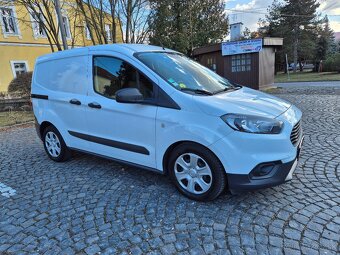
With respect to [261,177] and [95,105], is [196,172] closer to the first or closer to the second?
[261,177]

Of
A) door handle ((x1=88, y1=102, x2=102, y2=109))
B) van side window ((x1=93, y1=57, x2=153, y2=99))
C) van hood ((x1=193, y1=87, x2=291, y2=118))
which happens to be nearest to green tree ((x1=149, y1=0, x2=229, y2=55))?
van side window ((x1=93, y1=57, x2=153, y2=99))

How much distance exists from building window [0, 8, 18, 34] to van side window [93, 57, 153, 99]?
21853 mm

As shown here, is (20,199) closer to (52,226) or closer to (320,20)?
(52,226)

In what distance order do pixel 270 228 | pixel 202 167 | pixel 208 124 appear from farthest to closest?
pixel 202 167, pixel 208 124, pixel 270 228

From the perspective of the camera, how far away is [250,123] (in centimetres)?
273

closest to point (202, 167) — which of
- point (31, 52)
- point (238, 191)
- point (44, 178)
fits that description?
point (238, 191)

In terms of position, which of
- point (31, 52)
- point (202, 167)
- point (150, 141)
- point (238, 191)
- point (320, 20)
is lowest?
point (238, 191)

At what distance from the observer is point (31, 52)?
78.0ft

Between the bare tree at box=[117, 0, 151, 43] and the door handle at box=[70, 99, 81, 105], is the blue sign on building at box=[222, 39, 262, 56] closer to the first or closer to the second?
the bare tree at box=[117, 0, 151, 43]

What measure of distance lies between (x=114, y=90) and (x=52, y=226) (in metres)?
1.84

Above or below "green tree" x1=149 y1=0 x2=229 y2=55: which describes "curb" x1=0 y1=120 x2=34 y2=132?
below

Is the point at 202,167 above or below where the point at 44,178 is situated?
above

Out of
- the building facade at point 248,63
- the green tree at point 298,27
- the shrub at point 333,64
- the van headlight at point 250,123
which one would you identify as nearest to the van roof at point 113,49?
the van headlight at point 250,123

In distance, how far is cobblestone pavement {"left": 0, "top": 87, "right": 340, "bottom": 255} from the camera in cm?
243
